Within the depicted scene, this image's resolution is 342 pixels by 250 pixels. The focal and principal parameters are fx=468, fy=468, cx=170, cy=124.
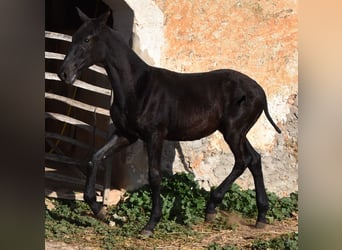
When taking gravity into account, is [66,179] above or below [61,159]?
below

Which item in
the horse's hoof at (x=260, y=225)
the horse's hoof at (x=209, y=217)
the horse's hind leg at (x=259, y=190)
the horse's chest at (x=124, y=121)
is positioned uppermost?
the horse's chest at (x=124, y=121)

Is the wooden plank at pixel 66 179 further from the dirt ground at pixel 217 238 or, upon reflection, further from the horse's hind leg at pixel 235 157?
the horse's hind leg at pixel 235 157

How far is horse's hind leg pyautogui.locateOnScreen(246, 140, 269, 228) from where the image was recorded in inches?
175

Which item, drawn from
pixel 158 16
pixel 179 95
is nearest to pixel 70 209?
pixel 179 95

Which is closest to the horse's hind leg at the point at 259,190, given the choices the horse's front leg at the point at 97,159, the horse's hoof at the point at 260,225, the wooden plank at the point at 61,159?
the horse's hoof at the point at 260,225

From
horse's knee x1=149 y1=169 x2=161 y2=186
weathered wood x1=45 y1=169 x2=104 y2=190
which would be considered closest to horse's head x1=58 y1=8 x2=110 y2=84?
horse's knee x1=149 y1=169 x2=161 y2=186

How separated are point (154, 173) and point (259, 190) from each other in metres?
1.07

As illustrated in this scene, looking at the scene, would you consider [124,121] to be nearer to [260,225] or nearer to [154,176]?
[154,176]

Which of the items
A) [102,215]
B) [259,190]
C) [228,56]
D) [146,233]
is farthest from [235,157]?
[102,215]

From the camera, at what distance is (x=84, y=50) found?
13.0 ft

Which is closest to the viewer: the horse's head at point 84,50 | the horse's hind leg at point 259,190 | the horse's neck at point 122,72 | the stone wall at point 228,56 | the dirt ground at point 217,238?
the horse's head at point 84,50

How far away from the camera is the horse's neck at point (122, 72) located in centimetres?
414
